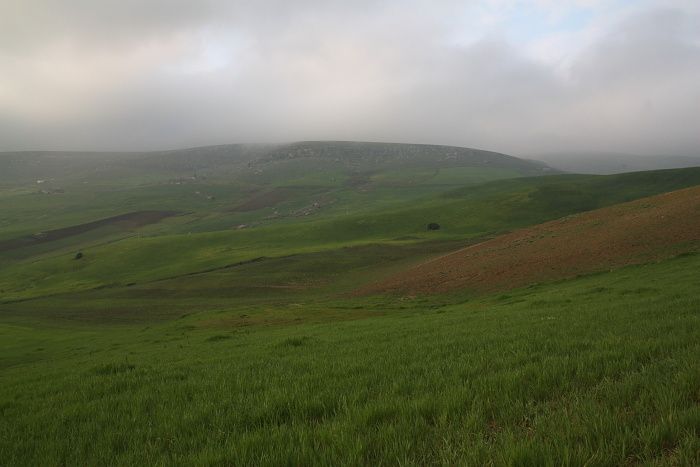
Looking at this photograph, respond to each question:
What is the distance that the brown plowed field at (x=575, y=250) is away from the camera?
3903 cm

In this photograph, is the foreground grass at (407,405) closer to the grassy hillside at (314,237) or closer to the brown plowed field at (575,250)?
the brown plowed field at (575,250)

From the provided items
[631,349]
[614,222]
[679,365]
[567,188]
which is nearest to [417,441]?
[679,365]

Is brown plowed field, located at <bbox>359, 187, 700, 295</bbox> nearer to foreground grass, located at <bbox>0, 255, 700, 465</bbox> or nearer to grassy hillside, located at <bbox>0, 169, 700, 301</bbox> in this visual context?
foreground grass, located at <bbox>0, 255, 700, 465</bbox>

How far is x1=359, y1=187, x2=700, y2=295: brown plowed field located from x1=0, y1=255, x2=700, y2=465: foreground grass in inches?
1101

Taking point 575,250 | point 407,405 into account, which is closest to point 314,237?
point 575,250

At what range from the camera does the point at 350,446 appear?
5465 millimetres

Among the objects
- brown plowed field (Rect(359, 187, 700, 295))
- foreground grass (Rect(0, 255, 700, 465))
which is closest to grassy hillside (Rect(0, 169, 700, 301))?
brown plowed field (Rect(359, 187, 700, 295))

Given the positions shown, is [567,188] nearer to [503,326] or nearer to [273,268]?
[273,268]

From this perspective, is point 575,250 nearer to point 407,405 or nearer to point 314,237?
point 407,405

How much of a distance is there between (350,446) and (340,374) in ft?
15.1

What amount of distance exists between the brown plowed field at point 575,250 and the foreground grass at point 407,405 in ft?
91.8

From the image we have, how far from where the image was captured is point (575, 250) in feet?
148

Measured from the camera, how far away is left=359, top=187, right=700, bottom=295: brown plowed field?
39031mm

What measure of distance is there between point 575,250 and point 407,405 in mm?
44269
